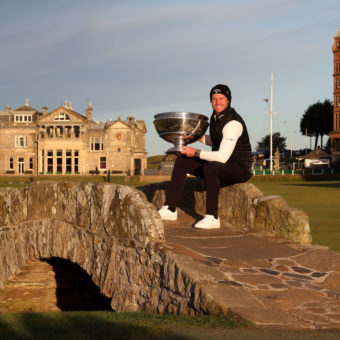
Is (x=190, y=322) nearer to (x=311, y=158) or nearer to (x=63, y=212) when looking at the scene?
(x=63, y=212)

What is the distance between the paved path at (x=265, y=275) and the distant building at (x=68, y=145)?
206 feet

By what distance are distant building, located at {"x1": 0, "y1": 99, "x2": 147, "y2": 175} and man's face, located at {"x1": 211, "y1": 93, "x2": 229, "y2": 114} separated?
2427 inches

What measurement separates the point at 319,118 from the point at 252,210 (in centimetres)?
10034

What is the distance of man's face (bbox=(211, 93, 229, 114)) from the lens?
799 centimetres

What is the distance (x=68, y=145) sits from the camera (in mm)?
72125

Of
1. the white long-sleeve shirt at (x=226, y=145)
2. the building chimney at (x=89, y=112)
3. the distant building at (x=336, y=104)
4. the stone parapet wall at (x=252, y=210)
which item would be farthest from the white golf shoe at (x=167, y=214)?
the distant building at (x=336, y=104)

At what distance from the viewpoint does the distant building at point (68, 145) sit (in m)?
70.2

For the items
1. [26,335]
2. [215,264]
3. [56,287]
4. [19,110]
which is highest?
[19,110]

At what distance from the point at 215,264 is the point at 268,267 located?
673 millimetres

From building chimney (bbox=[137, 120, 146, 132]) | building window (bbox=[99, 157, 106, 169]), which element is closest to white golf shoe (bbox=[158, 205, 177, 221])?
building window (bbox=[99, 157, 106, 169])

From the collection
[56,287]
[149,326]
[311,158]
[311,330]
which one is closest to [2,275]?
[56,287]

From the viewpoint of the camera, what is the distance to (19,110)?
74500 mm

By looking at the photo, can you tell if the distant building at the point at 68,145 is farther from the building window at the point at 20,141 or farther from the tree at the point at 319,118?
the tree at the point at 319,118

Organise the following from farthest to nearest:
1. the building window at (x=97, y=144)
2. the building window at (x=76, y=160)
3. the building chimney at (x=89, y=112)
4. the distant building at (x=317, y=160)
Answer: the building chimney at (x=89, y=112) < the distant building at (x=317, y=160) < the building window at (x=76, y=160) < the building window at (x=97, y=144)
